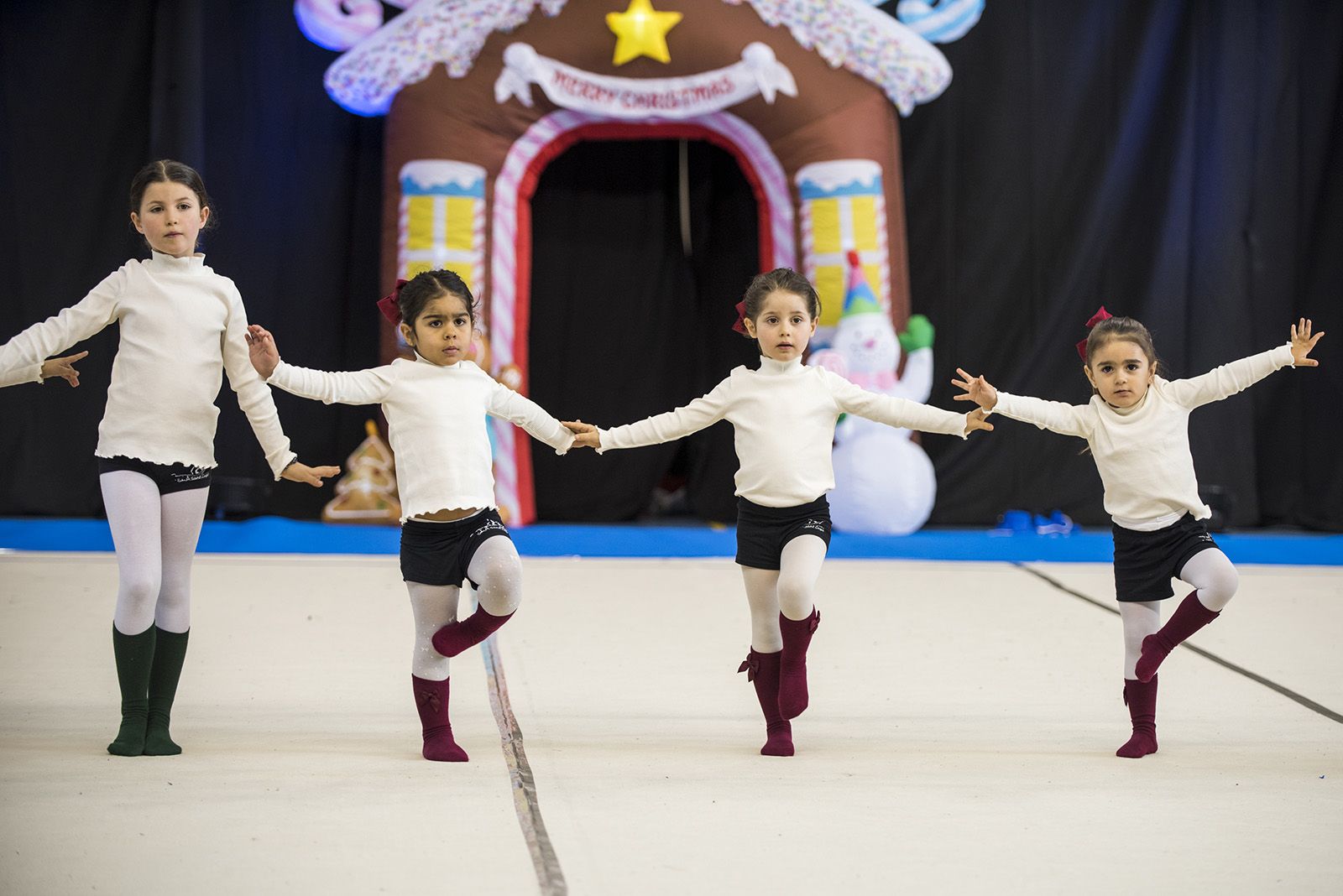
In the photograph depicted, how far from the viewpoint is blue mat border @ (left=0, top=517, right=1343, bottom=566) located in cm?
612

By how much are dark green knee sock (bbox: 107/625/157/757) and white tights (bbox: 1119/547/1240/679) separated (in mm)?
2059

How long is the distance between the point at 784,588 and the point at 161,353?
1362mm

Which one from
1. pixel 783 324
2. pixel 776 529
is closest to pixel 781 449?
pixel 776 529

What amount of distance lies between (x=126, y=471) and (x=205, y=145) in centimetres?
456

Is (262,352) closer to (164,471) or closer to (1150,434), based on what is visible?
(164,471)

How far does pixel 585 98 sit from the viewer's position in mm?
6422

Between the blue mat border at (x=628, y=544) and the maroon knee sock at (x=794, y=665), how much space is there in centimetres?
314

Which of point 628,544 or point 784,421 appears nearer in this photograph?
point 784,421

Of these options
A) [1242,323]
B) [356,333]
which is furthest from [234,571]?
[1242,323]

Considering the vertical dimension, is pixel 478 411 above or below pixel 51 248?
below

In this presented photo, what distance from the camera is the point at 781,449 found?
303 centimetres

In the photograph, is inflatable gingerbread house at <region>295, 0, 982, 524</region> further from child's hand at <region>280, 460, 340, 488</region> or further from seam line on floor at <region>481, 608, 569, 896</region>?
child's hand at <region>280, 460, 340, 488</region>

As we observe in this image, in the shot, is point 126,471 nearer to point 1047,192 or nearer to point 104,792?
point 104,792

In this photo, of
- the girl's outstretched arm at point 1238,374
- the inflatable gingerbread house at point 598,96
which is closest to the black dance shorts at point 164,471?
the girl's outstretched arm at point 1238,374
